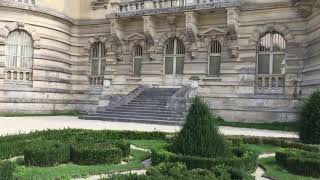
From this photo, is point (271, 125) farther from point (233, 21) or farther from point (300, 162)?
point (300, 162)

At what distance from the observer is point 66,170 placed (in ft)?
35.9

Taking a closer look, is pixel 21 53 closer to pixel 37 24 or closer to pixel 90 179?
pixel 37 24

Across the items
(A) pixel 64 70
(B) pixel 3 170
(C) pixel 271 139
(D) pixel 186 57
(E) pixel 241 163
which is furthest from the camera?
(A) pixel 64 70

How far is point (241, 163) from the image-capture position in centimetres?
1116

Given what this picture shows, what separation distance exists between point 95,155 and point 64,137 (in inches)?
152

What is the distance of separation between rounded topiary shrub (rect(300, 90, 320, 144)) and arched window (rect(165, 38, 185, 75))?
44.2ft

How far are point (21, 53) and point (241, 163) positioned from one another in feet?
69.3

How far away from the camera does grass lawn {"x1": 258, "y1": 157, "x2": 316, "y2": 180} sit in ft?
36.1

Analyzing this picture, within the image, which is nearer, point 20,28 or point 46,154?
point 46,154

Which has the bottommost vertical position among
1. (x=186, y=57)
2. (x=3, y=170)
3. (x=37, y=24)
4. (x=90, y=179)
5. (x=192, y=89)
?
(x=90, y=179)

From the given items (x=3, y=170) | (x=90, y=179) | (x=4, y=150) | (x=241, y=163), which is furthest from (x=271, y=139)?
(x=3, y=170)

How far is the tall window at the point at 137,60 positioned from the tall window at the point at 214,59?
17.1ft

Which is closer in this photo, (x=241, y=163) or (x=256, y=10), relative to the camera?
(x=241, y=163)

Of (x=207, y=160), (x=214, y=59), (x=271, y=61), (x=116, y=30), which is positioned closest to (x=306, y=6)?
(x=271, y=61)
